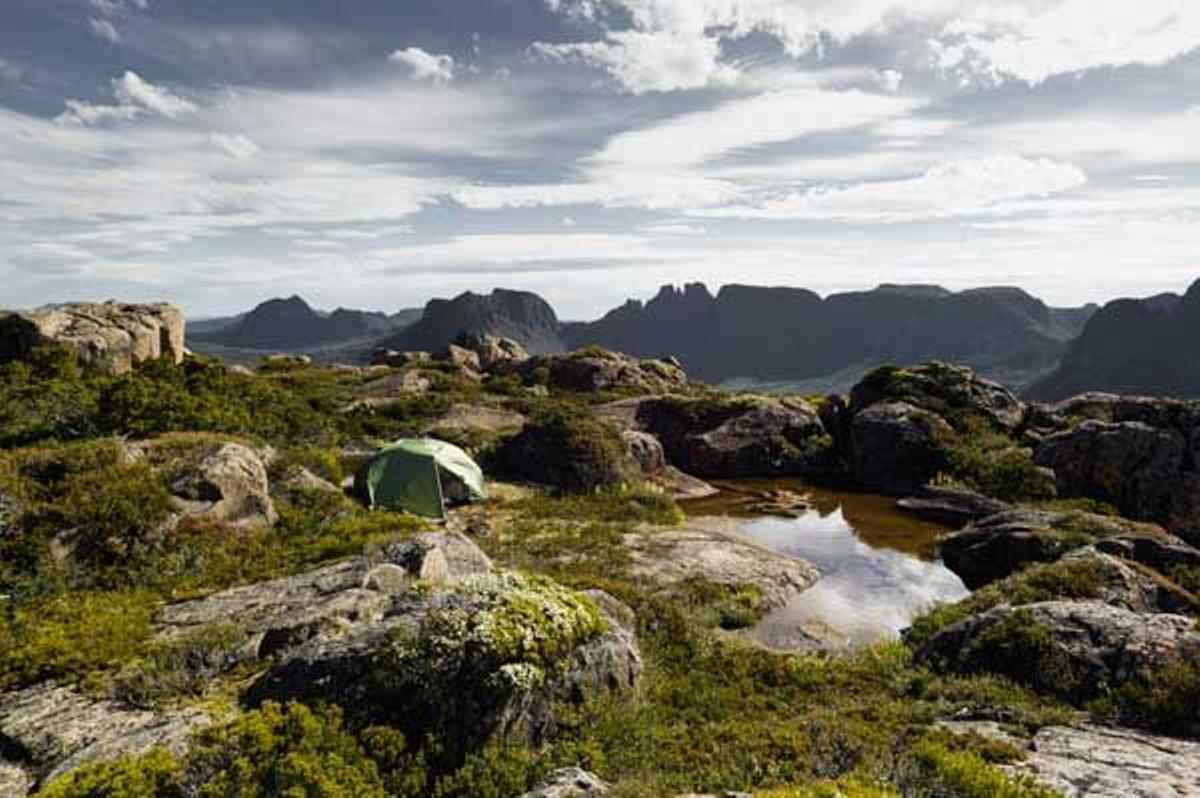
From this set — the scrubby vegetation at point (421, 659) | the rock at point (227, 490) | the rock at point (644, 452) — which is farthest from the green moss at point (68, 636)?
the rock at point (644, 452)

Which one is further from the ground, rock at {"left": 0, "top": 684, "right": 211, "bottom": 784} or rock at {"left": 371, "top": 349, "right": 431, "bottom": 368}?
rock at {"left": 371, "top": 349, "right": 431, "bottom": 368}

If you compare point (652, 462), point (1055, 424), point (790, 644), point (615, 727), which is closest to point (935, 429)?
point (1055, 424)

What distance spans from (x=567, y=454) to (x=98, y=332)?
29.6 meters

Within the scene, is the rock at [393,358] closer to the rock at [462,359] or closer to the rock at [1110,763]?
the rock at [462,359]

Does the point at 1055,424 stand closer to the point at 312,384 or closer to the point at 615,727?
the point at 615,727

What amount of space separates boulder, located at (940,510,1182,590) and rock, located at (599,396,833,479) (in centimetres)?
1836

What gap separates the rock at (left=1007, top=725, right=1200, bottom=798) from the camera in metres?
8.25

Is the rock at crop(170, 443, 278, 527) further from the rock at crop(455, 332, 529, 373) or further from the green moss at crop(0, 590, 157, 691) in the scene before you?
the rock at crop(455, 332, 529, 373)

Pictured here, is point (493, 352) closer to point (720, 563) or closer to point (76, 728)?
point (720, 563)

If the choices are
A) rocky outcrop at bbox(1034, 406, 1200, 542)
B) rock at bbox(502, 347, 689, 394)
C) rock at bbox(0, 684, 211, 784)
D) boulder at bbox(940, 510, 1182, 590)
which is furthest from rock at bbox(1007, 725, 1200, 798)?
rock at bbox(502, 347, 689, 394)

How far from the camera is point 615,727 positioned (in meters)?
9.82

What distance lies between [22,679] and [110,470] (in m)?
7.23

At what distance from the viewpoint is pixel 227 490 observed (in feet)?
58.1

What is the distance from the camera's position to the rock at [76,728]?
26.6ft
